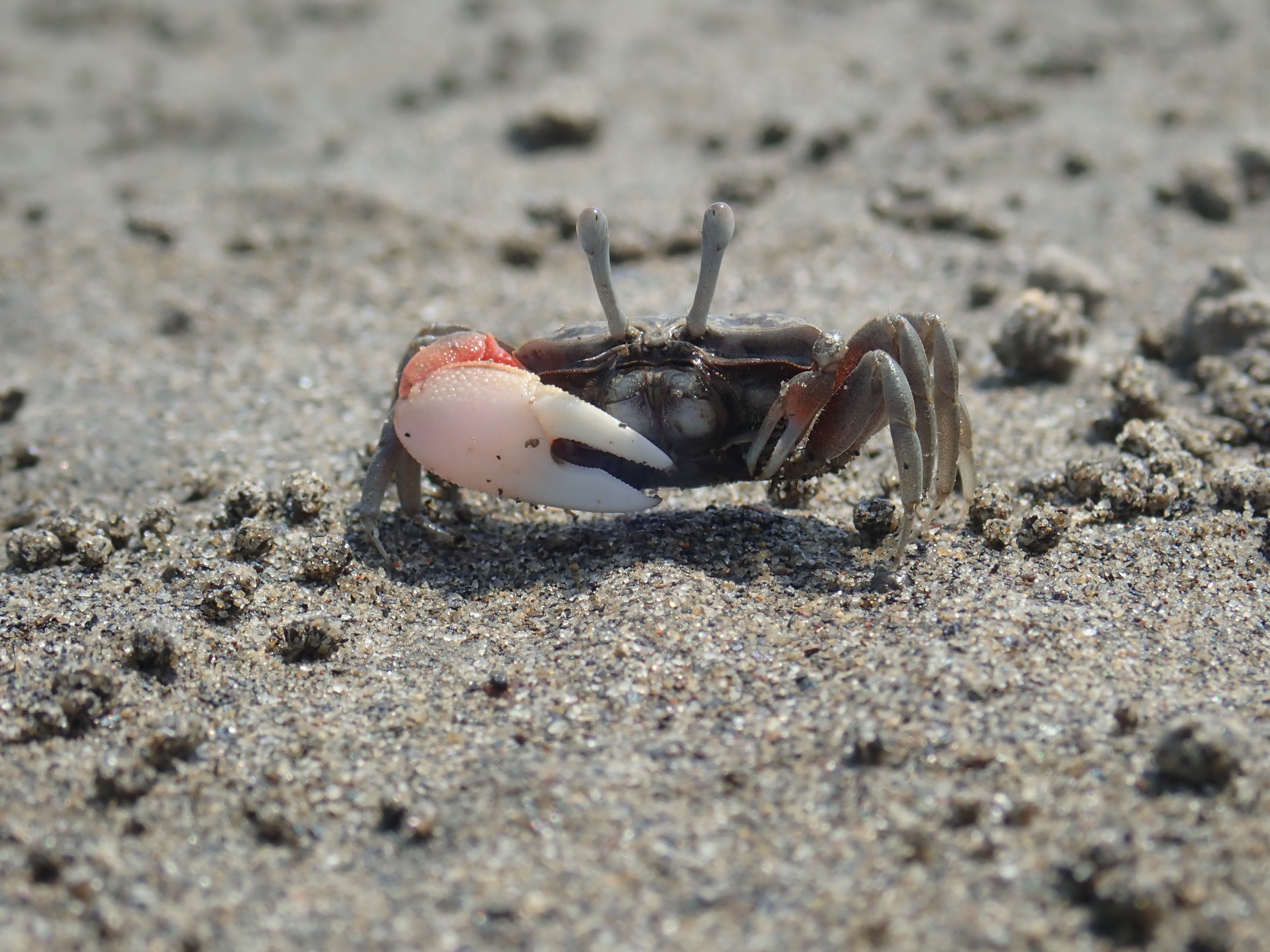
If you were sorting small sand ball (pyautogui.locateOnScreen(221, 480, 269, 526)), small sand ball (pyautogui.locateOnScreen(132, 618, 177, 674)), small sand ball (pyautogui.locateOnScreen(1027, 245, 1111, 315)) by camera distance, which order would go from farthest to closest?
small sand ball (pyautogui.locateOnScreen(1027, 245, 1111, 315)) → small sand ball (pyautogui.locateOnScreen(221, 480, 269, 526)) → small sand ball (pyautogui.locateOnScreen(132, 618, 177, 674))

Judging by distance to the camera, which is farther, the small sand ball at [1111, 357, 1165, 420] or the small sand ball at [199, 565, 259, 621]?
the small sand ball at [1111, 357, 1165, 420]

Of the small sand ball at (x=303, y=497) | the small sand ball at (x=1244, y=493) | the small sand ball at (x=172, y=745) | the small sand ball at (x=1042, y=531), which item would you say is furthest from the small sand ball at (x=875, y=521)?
the small sand ball at (x=172, y=745)

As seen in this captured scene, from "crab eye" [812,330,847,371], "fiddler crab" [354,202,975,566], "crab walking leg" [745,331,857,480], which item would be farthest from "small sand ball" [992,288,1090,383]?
"crab eye" [812,330,847,371]

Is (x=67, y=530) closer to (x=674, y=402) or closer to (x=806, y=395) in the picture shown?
(x=674, y=402)

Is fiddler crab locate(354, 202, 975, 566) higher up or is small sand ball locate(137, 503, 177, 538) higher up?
fiddler crab locate(354, 202, 975, 566)

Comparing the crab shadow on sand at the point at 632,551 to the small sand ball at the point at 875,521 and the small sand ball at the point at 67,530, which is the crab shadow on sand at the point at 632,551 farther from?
the small sand ball at the point at 67,530

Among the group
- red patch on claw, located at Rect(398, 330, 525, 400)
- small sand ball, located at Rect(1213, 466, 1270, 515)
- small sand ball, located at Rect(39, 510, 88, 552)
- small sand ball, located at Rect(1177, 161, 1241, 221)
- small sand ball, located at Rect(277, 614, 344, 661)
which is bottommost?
small sand ball, located at Rect(277, 614, 344, 661)

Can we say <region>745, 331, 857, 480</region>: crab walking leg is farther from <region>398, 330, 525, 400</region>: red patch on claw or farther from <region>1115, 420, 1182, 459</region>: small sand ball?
<region>1115, 420, 1182, 459</region>: small sand ball
